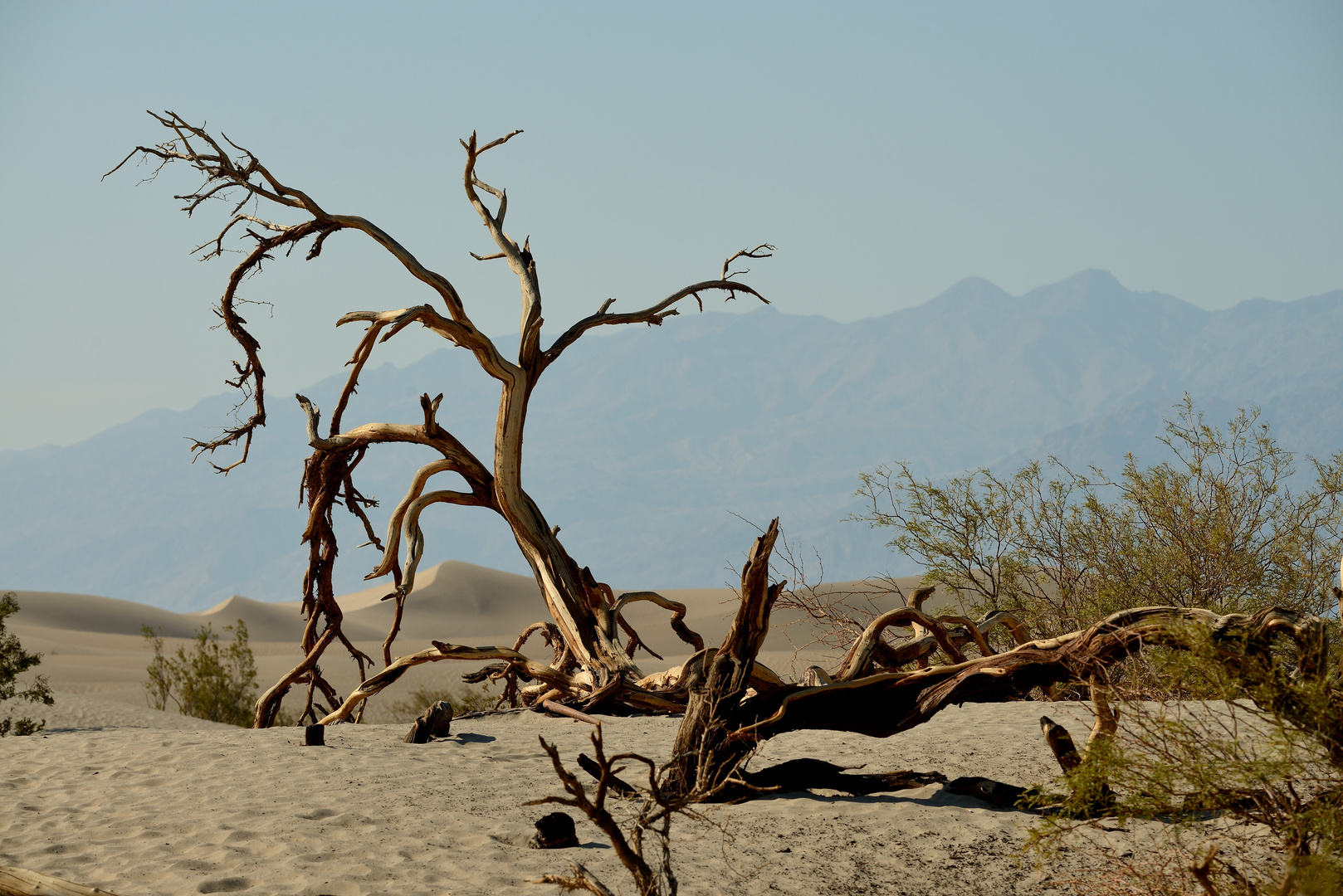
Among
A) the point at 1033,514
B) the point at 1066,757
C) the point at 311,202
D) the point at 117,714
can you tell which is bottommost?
the point at 117,714

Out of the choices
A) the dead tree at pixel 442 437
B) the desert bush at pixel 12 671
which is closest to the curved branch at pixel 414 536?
the dead tree at pixel 442 437

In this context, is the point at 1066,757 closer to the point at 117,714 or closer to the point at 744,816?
the point at 744,816

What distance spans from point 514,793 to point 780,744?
2.38 meters

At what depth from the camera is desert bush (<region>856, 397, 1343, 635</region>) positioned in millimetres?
11586

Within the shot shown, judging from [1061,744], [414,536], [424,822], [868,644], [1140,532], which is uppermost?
[1140,532]

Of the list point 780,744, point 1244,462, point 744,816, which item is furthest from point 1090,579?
point 744,816

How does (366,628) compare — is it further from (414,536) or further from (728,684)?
(728,684)

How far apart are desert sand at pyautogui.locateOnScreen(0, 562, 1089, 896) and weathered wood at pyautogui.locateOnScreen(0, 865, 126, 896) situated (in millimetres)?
619

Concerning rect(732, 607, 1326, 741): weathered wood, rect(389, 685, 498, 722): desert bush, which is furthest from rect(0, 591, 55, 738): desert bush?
rect(732, 607, 1326, 741): weathered wood

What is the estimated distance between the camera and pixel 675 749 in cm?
595

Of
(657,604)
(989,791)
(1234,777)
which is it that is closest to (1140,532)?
(657,604)

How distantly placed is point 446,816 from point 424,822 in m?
0.19

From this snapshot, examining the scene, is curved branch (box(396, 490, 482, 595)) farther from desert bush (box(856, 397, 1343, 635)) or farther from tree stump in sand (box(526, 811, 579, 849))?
desert bush (box(856, 397, 1343, 635))

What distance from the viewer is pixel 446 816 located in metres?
5.70
